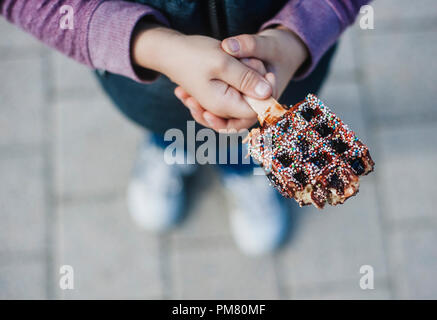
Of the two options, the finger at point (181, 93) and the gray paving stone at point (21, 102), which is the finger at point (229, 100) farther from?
the gray paving stone at point (21, 102)

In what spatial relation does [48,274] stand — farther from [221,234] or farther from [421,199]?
[421,199]

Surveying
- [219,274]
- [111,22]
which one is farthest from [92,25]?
[219,274]

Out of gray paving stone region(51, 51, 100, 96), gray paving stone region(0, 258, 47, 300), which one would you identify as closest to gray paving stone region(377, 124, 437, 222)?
gray paving stone region(51, 51, 100, 96)

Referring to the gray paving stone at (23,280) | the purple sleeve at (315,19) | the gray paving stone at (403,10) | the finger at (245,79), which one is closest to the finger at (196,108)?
the finger at (245,79)

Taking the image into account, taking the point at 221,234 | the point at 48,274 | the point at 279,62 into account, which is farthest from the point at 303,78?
the point at 48,274

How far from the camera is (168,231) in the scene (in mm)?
1544

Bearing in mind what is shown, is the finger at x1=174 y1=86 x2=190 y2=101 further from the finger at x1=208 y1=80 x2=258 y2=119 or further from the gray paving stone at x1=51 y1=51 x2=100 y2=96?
the gray paving stone at x1=51 y1=51 x2=100 y2=96

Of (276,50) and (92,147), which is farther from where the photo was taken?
(92,147)

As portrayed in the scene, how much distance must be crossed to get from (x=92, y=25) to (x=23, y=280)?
109 cm

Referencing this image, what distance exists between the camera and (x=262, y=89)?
775 mm

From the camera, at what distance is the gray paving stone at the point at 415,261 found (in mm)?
1478

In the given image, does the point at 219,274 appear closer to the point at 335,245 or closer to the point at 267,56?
the point at 335,245

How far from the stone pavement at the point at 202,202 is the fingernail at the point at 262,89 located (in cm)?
86

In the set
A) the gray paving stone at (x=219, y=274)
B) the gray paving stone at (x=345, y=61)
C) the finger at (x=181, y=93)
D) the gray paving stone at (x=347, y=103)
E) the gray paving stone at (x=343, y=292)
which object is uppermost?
the gray paving stone at (x=345, y=61)
